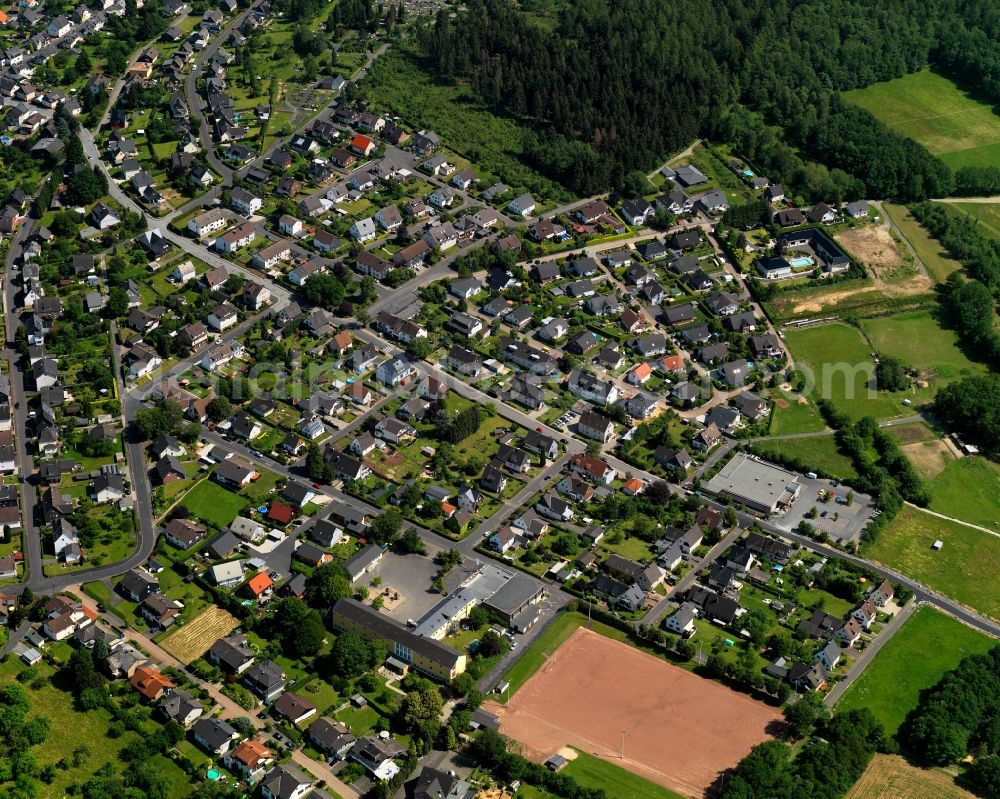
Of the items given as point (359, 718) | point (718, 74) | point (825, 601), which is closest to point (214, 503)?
point (359, 718)

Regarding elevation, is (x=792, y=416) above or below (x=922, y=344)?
above

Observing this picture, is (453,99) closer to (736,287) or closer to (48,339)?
(736,287)

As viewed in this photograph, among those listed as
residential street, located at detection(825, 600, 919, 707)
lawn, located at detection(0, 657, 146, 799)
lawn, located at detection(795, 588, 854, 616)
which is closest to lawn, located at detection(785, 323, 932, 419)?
lawn, located at detection(795, 588, 854, 616)

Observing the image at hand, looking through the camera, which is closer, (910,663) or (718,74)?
(910,663)

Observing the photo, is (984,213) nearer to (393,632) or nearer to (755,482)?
(755,482)

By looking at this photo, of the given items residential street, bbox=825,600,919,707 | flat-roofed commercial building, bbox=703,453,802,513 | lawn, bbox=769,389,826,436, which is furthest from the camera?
lawn, bbox=769,389,826,436

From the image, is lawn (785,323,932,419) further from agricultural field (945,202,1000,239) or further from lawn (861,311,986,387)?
agricultural field (945,202,1000,239)

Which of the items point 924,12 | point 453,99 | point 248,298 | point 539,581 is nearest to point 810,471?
point 539,581
